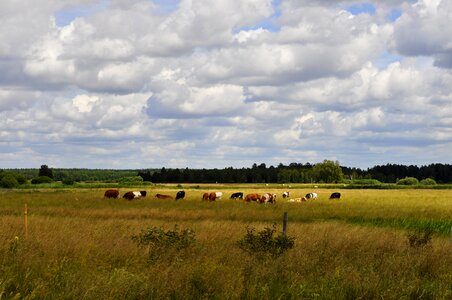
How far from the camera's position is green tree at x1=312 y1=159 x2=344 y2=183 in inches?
7072

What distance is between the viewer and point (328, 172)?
180 m

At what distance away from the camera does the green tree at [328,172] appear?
180m

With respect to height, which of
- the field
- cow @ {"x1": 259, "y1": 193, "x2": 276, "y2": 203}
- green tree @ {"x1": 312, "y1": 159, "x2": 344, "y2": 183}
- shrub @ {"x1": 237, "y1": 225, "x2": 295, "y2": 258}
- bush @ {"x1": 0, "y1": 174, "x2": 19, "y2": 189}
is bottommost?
the field

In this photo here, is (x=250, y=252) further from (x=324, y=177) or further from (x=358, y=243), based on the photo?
(x=324, y=177)

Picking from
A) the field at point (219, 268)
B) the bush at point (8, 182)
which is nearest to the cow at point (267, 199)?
the field at point (219, 268)

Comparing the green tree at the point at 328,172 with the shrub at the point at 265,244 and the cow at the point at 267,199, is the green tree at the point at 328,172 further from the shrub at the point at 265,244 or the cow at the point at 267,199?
the shrub at the point at 265,244

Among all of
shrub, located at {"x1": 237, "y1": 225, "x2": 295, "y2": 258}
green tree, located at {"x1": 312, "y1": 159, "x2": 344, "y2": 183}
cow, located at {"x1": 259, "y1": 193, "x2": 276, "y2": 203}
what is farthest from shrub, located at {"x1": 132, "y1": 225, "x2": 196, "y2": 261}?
green tree, located at {"x1": 312, "y1": 159, "x2": 344, "y2": 183}

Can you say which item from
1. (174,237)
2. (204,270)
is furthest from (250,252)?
(204,270)

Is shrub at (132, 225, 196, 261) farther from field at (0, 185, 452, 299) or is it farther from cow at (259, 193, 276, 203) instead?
cow at (259, 193, 276, 203)

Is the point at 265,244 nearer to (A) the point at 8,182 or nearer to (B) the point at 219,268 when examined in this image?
(B) the point at 219,268

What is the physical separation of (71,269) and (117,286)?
2.26m

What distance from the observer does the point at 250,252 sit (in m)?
14.3

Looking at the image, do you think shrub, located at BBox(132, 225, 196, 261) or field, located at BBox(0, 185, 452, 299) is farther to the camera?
shrub, located at BBox(132, 225, 196, 261)

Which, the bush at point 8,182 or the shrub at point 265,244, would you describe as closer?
the shrub at point 265,244
